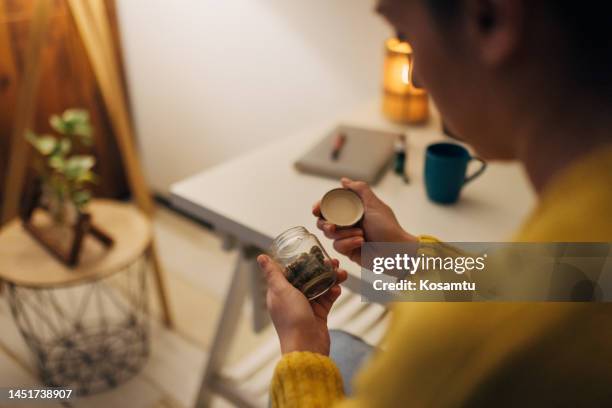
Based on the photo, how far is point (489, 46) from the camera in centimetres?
39

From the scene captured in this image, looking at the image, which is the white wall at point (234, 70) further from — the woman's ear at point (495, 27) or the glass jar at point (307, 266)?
the woman's ear at point (495, 27)

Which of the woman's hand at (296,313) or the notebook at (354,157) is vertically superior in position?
the woman's hand at (296,313)

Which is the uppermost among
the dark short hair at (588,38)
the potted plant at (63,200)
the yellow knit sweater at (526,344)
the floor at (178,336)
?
the dark short hair at (588,38)

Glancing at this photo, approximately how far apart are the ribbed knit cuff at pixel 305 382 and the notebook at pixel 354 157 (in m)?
0.51

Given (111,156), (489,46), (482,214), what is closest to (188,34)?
(111,156)

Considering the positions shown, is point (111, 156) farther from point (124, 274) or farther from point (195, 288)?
point (195, 288)

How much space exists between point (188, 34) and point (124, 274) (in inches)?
34.4

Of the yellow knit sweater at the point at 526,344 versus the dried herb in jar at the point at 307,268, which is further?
the dried herb in jar at the point at 307,268

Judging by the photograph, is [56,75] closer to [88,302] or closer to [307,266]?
[88,302]

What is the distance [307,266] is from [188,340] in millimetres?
1218

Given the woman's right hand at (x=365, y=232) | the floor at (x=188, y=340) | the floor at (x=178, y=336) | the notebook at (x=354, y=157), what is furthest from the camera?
the floor at (x=178, y=336)

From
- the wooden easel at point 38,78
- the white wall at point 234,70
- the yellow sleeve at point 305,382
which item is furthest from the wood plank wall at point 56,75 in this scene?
the yellow sleeve at point 305,382

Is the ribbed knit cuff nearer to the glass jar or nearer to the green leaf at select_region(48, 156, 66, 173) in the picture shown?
the glass jar

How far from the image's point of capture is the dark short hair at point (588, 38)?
0.36 meters
